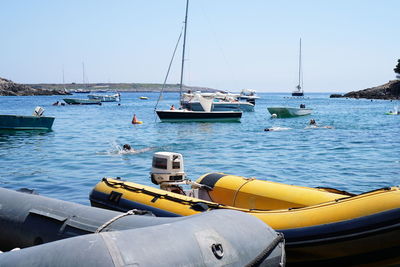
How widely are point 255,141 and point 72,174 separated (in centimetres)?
987

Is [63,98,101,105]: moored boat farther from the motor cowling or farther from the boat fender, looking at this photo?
the boat fender

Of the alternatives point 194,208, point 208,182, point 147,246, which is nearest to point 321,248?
point 194,208

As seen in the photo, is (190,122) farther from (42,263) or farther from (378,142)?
(42,263)

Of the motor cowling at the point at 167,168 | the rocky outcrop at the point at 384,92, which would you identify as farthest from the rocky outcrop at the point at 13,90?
the motor cowling at the point at 167,168

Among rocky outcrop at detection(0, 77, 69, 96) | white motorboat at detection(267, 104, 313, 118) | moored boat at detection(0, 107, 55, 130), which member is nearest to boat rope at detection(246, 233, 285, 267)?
moored boat at detection(0, 107, 55, 130)

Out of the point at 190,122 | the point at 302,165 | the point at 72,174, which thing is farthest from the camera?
the point at 190,122

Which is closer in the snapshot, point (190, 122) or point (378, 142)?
point (378, 142)

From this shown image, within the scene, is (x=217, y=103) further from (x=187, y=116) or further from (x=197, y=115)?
(x=187, y=116)

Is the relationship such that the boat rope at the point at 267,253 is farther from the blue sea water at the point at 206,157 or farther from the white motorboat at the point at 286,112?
the white motorboat at the point at 286,112

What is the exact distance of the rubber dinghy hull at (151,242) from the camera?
10.2ft

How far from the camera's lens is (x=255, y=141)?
20375 mm

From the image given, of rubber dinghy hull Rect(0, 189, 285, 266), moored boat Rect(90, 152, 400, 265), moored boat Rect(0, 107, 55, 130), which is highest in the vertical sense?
rubber dinghy hull Rect(0, 189, 285, 266)

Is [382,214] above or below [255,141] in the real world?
above

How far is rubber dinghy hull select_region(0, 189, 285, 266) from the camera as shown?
3.10 m
